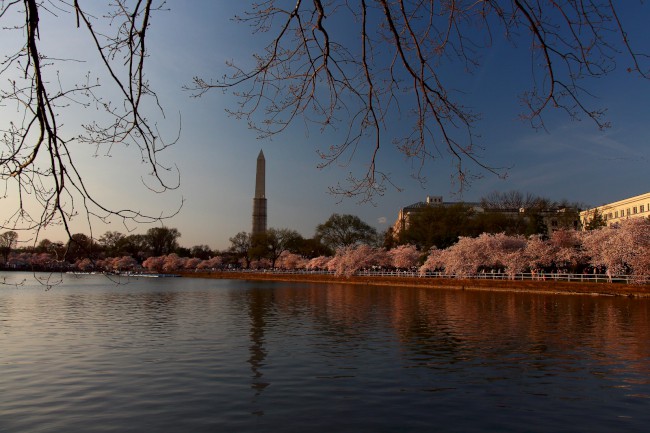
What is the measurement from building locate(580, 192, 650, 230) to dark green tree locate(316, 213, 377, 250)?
116 ft

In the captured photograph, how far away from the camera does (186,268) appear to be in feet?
426

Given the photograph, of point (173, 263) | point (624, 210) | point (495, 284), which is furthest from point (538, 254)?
point (173, 263)

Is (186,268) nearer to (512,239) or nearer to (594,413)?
(512,239)

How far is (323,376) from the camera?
11695 mm

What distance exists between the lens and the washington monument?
139 meters

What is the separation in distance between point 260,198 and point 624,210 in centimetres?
8564

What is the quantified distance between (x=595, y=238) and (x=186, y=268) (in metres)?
101

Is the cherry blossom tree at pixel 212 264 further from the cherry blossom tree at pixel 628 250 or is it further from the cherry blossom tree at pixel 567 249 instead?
the cherry blossom tree at pixel 628 250

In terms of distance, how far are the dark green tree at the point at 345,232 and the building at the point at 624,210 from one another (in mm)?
35400

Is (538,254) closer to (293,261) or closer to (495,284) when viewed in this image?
(495,284)

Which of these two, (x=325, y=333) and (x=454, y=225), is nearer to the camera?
(x=325, y=333)

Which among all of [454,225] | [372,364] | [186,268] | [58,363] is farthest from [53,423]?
[186,268]

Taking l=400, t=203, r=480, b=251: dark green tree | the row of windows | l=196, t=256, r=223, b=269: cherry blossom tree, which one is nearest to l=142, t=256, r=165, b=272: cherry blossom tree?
l=196, t=256, r=223, b=269: cherry blossom tree

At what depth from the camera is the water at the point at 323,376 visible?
867 cm
